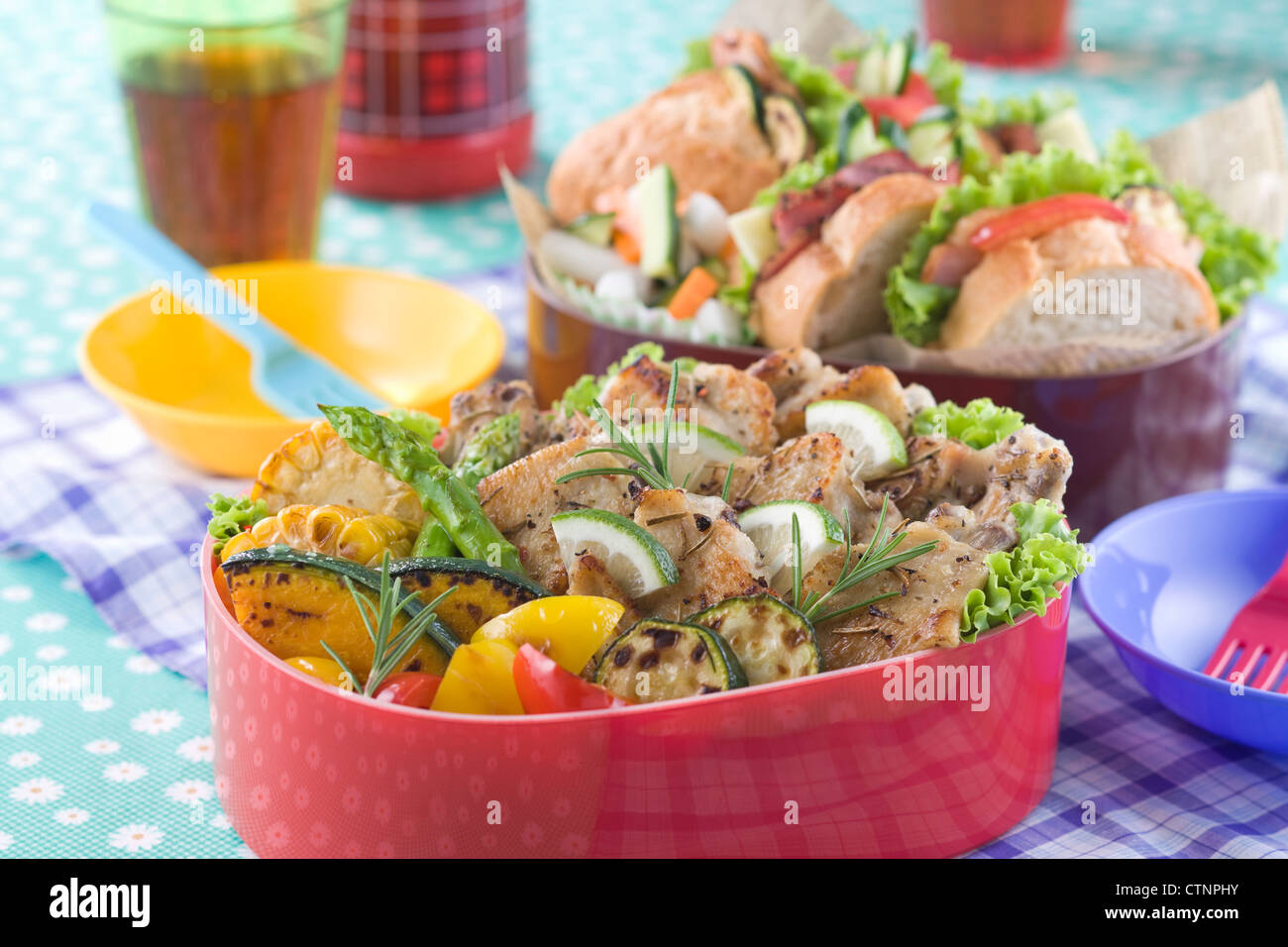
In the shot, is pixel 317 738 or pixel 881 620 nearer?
pixel 317 738

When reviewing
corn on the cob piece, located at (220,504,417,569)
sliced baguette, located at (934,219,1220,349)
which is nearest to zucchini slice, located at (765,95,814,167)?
sliced baguette, located at (934,219,1220,349)

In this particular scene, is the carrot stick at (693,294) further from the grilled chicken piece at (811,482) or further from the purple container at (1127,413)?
the grilled chicken piece at (811,482)

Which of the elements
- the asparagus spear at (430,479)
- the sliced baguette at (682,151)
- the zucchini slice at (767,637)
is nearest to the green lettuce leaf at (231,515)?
the asparagus spear at (430,479)

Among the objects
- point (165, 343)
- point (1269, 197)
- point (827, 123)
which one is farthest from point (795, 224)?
point (165, 343)

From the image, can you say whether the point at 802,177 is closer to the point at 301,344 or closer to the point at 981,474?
the point at 301,344

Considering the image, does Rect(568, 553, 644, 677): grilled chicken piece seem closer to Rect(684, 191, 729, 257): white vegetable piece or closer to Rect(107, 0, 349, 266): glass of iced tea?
Rect(684, 191, 729, 257): white vegetable piece

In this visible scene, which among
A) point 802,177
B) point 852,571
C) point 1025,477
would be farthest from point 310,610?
point 802,177
